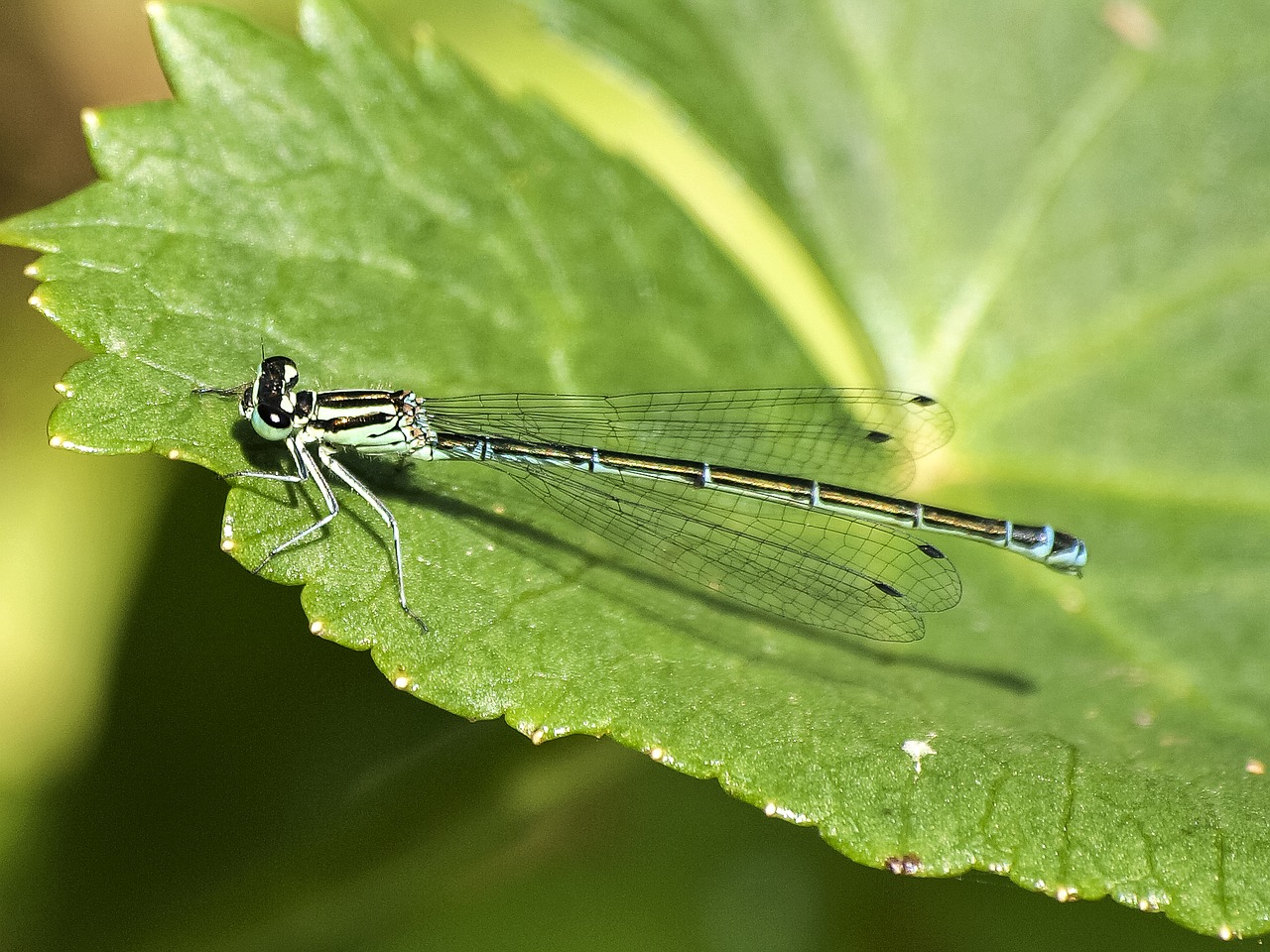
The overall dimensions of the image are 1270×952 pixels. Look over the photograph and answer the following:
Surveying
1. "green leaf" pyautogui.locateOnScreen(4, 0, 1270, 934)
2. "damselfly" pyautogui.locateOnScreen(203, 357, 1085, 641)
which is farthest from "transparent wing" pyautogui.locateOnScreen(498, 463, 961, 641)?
"green leaf" pyautogui.locateOnScreen(4, 0, 1270, 934)

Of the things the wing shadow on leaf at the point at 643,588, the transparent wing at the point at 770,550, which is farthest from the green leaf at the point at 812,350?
the transparent wing at the point at 770,550

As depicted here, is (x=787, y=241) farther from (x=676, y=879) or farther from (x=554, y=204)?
(x=676, y=879)

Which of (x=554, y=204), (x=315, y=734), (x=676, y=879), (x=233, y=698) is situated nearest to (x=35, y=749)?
(x=233, y=698)

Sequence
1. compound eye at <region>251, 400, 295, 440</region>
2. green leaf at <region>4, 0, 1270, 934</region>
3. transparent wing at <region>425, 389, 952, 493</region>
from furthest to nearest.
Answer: transparent wing at <region>425, 389, 952, 493</region>
compound eye at <region>251, 400, 295, 440</region>
green leaf at <region>4, 0, 1270, 934</region>

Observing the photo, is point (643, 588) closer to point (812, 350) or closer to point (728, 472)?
point (728, 472)

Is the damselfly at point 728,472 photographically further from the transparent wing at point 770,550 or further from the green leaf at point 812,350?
the green leaf at point 812,350

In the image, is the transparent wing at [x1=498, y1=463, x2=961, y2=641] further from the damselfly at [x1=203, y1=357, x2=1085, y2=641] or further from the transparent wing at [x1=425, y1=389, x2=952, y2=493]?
the transparent wing at [x1=425, y1=389, x2=952, y2=493]

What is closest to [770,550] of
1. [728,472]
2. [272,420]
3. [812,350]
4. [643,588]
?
[728,472]
